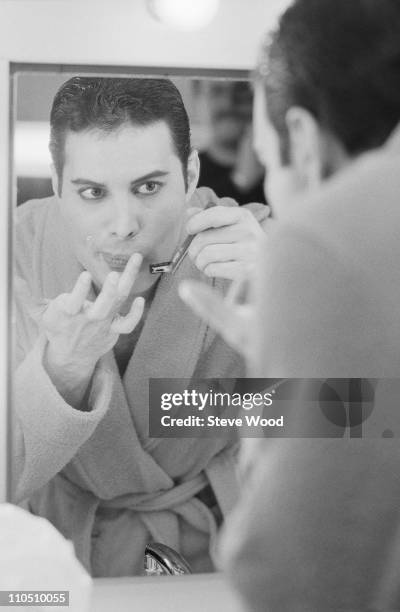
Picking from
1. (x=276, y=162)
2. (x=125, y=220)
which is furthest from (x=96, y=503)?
(x=276, y=162)

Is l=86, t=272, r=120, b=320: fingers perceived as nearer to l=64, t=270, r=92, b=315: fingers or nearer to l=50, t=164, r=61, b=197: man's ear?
l=64, t=270, r=92, b=315: fingers

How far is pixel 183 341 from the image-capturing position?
4.94 ft

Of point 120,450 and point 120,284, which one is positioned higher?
point 120,284

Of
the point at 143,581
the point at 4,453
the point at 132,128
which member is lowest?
the point at 143,581

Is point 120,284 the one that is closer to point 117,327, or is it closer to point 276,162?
point 117,327

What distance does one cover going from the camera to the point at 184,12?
1.55m

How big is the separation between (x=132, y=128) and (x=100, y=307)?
0.39 metres

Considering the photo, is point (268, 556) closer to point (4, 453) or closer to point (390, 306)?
point (390, 306)

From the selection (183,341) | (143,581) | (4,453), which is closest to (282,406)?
(183,341)

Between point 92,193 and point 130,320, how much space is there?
284 mm

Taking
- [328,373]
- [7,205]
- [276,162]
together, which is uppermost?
[7,205]

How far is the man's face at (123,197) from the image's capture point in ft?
4.86

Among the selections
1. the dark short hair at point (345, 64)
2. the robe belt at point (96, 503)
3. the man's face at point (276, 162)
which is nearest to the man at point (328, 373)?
the dark short hair at point (345, 64)

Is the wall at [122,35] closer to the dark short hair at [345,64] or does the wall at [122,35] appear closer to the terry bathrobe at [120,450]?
the terry bathrobe at [120,450]
